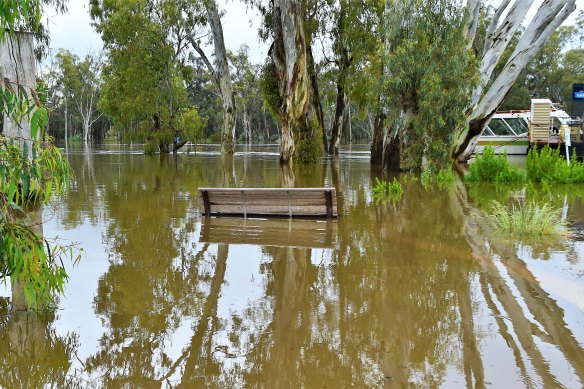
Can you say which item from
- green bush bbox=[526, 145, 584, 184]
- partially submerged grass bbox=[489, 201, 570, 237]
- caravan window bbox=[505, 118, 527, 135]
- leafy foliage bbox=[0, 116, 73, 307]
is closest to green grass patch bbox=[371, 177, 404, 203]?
green bush bbox=[526, 145, 584, 184]

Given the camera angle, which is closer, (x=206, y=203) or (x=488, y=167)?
(x=206, y=203)

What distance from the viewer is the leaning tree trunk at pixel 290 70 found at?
86.5 ft

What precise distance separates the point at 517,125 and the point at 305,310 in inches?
1283

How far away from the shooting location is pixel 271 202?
1028cm

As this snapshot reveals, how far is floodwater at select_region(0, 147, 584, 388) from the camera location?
400cm

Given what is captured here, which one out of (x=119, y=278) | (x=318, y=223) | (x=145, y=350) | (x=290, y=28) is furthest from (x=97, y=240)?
(x=290, y=28)

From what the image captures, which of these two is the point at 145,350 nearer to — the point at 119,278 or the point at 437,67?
the point at 119,278

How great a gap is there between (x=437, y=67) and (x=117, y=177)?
450 inches

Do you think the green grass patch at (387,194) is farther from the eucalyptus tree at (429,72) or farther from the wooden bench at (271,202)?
the eucalyptus tree at (429,72)

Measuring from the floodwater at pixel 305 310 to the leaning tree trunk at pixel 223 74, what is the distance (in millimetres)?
25453

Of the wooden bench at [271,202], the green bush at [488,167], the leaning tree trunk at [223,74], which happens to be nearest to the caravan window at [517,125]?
the leaning tree trunk at [223,74]

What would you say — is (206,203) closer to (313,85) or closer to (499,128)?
(313,85)

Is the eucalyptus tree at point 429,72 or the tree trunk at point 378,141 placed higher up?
the eucalyptus tree at point 429,72

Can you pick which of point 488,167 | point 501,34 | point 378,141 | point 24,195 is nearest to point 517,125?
point 378,141
